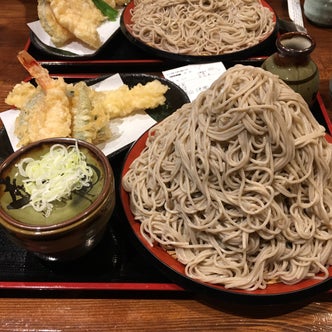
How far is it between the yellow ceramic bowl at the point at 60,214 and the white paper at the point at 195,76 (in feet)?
3.65

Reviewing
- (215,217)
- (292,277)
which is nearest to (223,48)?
(215,217)

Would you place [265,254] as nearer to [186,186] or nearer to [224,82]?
[186,186]

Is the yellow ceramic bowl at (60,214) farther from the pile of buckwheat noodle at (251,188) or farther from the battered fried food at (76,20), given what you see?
the battered fried food at (76,20)

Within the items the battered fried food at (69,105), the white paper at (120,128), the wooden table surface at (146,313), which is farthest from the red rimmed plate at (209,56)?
the wooden table surface at (146,313)

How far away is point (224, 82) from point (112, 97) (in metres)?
0.99

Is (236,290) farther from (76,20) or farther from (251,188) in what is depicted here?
(76,20)

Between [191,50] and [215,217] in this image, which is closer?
[215,217]

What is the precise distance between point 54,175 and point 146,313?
0.66 meters

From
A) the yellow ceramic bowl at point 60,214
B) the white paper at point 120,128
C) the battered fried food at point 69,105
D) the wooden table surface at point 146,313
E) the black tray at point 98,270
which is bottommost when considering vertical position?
the wooden table surface at point 146,313

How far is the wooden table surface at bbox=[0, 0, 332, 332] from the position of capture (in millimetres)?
1590

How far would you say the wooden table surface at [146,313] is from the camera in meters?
1.59

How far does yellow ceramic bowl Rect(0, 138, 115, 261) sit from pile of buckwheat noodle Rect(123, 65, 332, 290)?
0.26 m

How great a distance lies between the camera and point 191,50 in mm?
2953

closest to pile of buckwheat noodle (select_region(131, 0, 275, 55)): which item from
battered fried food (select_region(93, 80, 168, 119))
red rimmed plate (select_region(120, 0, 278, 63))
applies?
red rimmed plate (select_region(120, 0, 278, 63))
